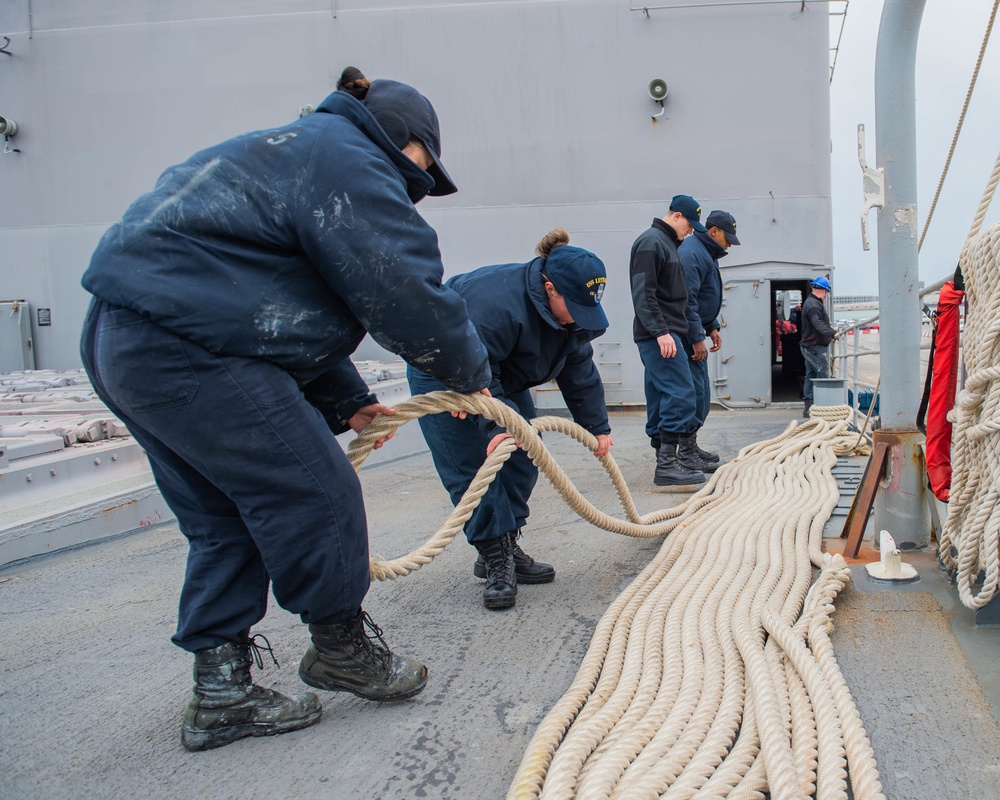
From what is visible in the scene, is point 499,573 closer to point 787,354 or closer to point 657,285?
point 657,285

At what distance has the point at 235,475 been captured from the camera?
5.17 feet

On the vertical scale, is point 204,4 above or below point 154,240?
above

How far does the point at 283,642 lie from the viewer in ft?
7.54

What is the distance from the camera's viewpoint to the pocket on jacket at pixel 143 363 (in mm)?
1501

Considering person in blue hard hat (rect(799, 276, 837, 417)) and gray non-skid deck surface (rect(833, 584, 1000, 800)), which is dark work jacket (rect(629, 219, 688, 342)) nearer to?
gray non-skid deck surface (rect(833, 584, 1000, 800))

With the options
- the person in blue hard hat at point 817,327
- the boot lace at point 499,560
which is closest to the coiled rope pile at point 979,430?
the boot lace at point 499,560

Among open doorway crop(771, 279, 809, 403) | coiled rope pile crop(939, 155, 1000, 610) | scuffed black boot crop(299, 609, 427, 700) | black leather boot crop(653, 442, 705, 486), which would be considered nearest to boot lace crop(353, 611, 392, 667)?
scuffed black boot crop(299, 609, 427, 700)

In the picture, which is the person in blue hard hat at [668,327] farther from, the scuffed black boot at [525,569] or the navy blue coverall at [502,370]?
the scuffed black boot at [525,569]

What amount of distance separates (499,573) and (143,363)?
1463 mm

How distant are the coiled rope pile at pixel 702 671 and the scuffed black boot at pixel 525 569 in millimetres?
260

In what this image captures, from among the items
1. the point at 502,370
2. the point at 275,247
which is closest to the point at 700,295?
the point at 502,370

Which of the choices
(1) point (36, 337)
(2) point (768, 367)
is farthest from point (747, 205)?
(1) point (36, 337)

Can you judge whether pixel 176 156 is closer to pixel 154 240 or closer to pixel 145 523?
pixel 145 523

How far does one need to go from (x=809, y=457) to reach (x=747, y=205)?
201 inches
